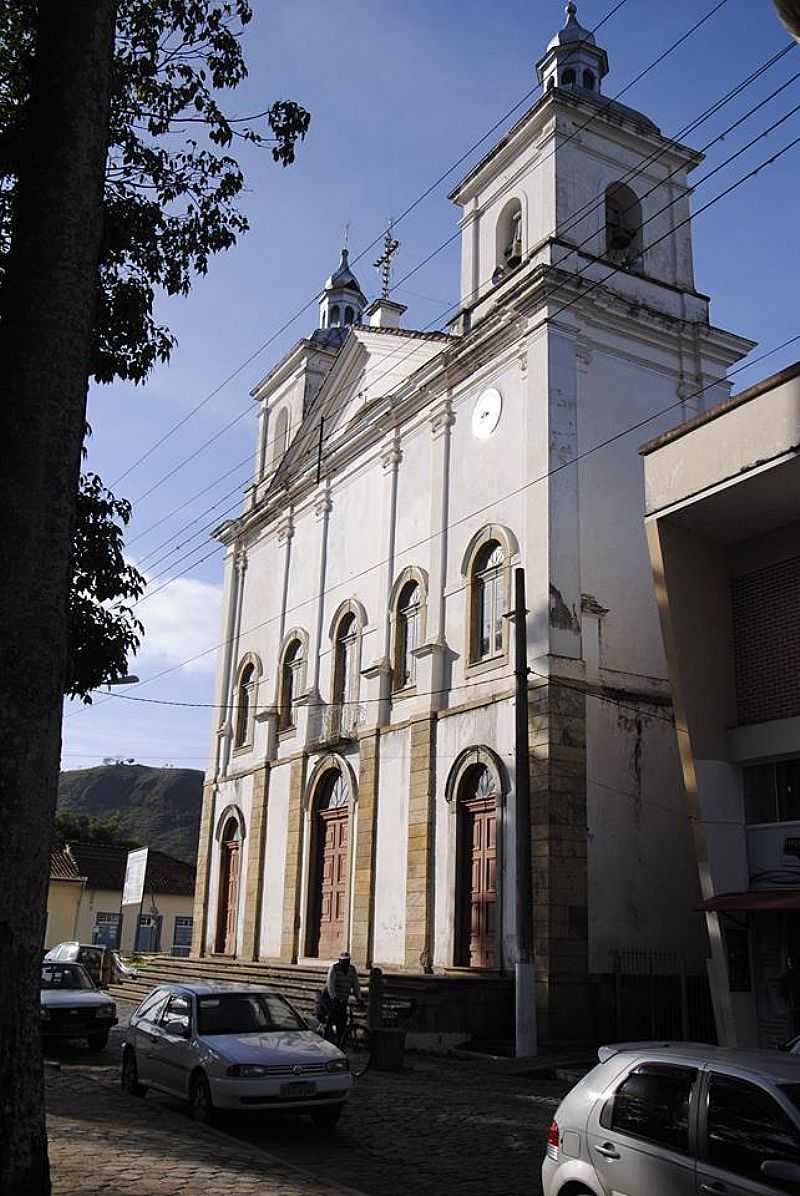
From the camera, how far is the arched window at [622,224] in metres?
23.7

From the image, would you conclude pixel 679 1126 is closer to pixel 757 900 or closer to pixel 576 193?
pixel 757 900

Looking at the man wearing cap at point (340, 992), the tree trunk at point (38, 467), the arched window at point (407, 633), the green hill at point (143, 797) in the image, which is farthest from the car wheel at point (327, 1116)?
the green hill at point (143, 797)

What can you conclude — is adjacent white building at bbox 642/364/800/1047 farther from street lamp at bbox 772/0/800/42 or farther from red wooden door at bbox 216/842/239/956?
red wooden door at bbox 216/842/239/956

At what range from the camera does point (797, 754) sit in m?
15.2

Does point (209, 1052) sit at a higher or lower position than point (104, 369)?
lower

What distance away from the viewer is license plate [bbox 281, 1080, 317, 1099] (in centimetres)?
1124

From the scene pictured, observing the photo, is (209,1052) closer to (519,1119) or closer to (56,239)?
(519,1119)

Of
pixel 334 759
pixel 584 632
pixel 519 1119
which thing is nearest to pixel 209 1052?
pixel 519 1119

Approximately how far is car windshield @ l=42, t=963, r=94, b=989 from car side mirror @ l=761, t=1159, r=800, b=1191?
50.6 ft

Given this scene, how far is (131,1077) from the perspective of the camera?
13391 mm

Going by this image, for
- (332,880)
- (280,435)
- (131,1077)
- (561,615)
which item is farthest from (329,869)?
(280,435)

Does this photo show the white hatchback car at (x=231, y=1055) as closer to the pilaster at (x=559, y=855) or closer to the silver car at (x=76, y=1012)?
the silver car at (x=76, y=1012)

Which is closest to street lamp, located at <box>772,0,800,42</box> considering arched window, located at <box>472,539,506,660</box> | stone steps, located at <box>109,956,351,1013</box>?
arched window, located at <box>472,539,506,660</box>

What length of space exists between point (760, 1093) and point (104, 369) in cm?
799
